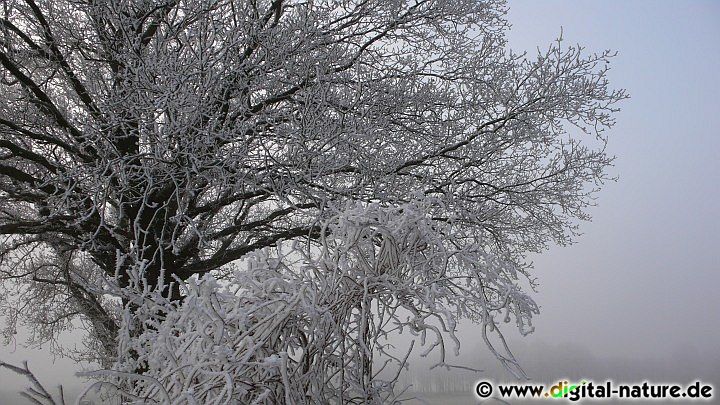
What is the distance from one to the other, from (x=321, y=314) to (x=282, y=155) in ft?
13.6

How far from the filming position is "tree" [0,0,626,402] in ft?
5.07

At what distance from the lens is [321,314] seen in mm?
1479

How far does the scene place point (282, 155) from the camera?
18.2 ft

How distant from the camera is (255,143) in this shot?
5637mm

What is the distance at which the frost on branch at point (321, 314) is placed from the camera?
1391 mm

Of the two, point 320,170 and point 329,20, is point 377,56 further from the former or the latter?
point 320,170

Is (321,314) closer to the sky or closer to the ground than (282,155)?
closer to the ground

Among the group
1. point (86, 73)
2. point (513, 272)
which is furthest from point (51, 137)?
point (513, 272)

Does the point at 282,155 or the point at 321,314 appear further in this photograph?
the point at 282,155

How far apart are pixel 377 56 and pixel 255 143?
2.27 meters

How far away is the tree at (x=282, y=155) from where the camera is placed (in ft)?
5.07

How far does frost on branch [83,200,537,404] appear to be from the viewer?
1.39 meters

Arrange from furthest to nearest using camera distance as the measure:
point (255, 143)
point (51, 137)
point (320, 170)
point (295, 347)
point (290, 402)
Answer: point (51, 137) < point (255, 143) < point (320, 170) < point (295, 347) < point (290, 402)

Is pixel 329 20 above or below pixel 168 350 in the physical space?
above
